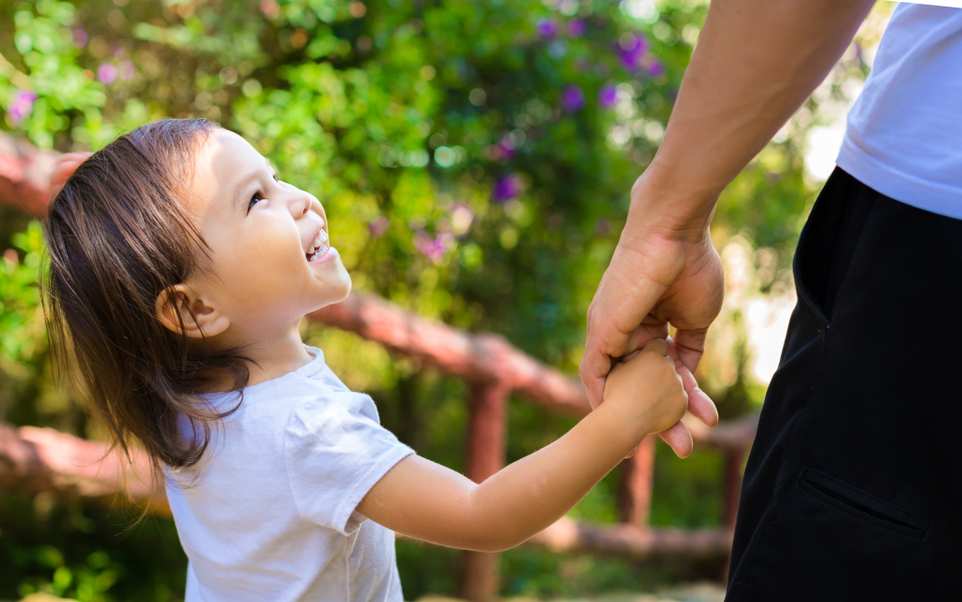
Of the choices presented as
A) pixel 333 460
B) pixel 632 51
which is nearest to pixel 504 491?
pixel 333 460

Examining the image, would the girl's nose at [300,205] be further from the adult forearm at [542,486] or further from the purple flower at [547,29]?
the purple flower at [547,29]

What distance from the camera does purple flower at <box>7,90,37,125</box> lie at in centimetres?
312

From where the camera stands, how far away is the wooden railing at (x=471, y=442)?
269 cm

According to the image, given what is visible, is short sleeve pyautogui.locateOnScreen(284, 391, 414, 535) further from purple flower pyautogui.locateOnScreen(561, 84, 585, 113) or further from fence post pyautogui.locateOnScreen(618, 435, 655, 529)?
fence post pyautogui.locateOnScreen(618, 435, 655, 529)

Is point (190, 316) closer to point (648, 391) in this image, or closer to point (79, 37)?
point (648, 391)

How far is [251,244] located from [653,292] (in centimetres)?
49

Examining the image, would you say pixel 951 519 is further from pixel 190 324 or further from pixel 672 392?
pixel 190 324

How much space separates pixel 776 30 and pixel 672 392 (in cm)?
49

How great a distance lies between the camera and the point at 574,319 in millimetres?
5129

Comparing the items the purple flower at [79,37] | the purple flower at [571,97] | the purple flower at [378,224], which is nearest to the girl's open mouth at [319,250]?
the purple flower at [79,37]

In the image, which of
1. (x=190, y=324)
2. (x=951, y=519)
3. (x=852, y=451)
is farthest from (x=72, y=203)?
(x=951, y=519)

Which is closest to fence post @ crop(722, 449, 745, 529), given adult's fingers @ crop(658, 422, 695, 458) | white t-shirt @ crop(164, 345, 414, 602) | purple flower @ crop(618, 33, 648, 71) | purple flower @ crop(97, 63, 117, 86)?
purple flower @ crop(618, 33, 648, 71)

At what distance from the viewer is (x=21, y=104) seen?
3.12 m

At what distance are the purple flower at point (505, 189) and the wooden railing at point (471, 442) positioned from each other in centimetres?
58
